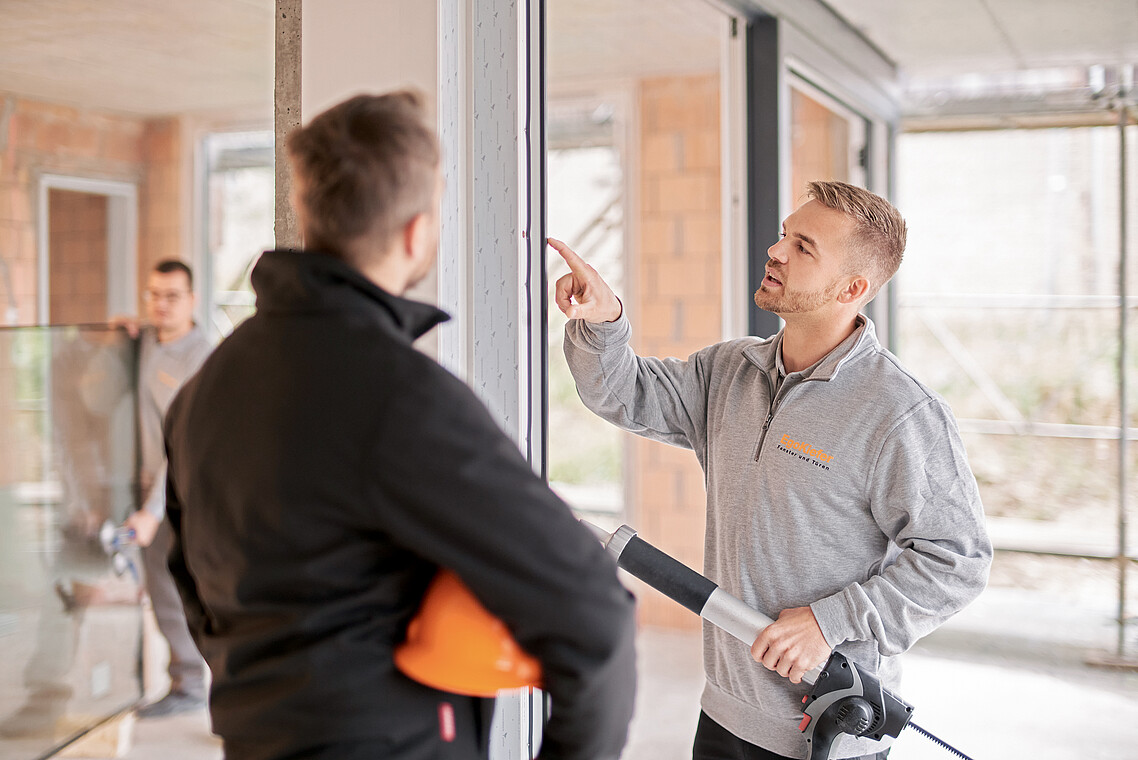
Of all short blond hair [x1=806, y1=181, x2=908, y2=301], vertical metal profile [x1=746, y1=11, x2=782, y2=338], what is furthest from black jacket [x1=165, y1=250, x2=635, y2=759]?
vertical metal profile [x1=746, y1=11, x2=782, y2=338]

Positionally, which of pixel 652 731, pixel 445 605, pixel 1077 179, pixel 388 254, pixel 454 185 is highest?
pixel 1077 179

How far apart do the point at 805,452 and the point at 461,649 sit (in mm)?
731

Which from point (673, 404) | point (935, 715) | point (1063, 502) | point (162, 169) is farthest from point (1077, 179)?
point (162, 169)

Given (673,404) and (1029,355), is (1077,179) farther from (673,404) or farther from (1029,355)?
(673,404)

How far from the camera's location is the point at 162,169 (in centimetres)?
506

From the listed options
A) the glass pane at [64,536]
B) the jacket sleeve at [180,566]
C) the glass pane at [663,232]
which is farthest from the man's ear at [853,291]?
the glass pane at [663,232]

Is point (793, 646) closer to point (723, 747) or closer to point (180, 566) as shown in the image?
point (723, 747)

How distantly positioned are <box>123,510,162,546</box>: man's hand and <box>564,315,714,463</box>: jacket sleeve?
212 cm

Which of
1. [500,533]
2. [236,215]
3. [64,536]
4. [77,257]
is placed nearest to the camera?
[500,533]

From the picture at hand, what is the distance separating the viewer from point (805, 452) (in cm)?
138

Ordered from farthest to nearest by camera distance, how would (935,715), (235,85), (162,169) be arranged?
(162,169), (235,85), (935,715)

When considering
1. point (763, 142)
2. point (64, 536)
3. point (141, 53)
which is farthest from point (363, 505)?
point (141, 53)

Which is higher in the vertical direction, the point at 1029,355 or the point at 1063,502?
the point at 1029,355

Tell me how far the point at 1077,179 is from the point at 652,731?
11.7 feet
